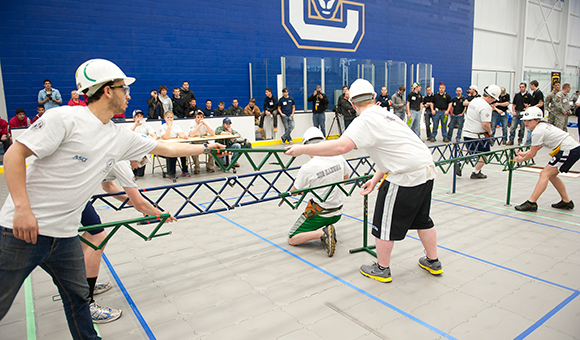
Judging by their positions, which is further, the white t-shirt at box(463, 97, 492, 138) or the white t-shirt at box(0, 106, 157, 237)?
the white t-shirt at box(463, 97, 492, 138)

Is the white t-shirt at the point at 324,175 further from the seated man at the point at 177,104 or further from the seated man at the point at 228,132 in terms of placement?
the seated man at the point at 177,104

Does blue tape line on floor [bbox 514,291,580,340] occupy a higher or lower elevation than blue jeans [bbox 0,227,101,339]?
lower

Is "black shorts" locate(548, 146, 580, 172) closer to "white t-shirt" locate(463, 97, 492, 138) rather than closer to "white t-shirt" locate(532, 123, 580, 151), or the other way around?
"white t-shirt" locate(532, 123, 580, 151)

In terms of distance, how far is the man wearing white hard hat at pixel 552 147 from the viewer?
4.94 metres

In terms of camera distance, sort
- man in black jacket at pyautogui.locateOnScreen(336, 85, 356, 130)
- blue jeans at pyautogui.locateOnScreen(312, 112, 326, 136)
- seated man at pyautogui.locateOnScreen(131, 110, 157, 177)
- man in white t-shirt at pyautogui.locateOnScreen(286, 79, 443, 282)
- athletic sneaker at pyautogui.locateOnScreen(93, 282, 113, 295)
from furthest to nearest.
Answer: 1. blue jeans at pyautogui.locateOnScreen(312, 112, 326, 136)
2. man in black jacket at pyautogui.locateOnScreen(336, 85, 356, 130)
3. seated man at pyautogui.locateOnScreen(131, 110, 157, 177)
4. athletic sneaker at pyautogui.locateOnScreen(93, 282, 113, 295)
5. man in white t-shirt at pyautogui.locateOnScreen(286, 79, 443, 282)

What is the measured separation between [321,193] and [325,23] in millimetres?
13430

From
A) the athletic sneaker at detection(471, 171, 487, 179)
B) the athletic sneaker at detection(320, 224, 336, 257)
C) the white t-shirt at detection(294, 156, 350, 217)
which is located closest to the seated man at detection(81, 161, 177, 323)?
the white t-shirt at detection(294, 156, 350, 217)

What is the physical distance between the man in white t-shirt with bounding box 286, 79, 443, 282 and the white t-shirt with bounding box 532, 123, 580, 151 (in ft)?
9.96

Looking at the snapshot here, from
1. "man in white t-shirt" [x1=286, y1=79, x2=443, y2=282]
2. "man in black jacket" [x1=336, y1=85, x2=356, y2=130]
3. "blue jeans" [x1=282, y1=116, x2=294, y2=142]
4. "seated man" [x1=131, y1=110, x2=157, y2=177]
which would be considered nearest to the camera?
"man in white t-shirt" [x1=286, y1=79, x2=443, y2=282]

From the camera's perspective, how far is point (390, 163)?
3.05 meters

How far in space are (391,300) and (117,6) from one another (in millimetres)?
11958

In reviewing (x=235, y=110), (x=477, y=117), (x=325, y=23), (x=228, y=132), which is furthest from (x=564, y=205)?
(x=325, y=23)

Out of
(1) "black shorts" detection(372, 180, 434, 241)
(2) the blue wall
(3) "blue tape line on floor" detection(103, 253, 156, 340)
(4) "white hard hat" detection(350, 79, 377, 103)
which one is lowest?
(3) "blue tape line on floor" detection(103, 253, 156, 340)

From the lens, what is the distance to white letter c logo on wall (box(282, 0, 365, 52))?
1485 cm
